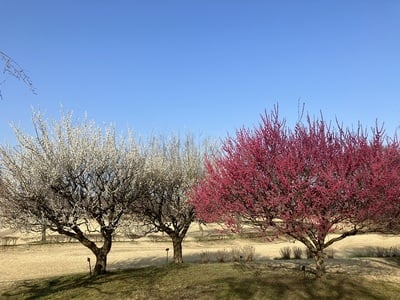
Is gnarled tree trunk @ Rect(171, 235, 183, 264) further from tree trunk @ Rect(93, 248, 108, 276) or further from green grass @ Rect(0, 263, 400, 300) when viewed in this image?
tree trunk @ Rect(93, 248, 108, 276)

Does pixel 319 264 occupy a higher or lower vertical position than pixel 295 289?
higher

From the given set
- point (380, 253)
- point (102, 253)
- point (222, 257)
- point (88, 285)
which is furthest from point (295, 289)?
point (380, 253)

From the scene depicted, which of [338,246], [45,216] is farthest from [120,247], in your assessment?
[45,216]

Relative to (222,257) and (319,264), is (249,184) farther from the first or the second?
(222,257)

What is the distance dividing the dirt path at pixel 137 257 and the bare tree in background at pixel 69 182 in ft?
16.3

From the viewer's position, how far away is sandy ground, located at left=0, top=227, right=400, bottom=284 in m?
14.8

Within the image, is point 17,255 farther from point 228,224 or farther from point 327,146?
point 327,146

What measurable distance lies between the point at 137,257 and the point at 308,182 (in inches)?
552

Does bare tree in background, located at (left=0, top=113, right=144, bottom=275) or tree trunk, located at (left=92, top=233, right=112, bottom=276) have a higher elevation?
bare tree in background, located at (left=0, top=113, right=144, bottom=275)

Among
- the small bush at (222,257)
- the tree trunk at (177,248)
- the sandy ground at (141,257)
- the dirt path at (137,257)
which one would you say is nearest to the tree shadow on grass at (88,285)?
the tree trunk at (177,248)

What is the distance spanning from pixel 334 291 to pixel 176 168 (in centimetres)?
816

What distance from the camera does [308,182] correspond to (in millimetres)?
11133

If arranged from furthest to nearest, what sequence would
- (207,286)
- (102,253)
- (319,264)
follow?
(102,253) < (319,264) < (207,286)

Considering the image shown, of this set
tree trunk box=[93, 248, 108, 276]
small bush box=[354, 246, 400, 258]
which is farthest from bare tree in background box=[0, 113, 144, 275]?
small bush box=[354, 246, 400, 258]
